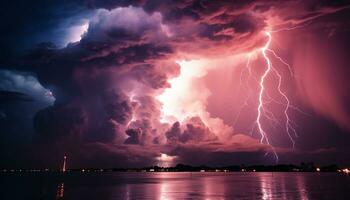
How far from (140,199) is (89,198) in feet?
28.1

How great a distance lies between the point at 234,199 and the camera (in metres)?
50.0

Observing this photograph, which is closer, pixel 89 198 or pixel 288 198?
pixel 288 198

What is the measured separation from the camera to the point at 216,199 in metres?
50.8

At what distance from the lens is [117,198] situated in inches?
2146

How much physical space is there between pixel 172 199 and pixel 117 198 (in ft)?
28.9

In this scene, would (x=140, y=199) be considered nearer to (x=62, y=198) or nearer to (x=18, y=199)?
(x=62, y=198)

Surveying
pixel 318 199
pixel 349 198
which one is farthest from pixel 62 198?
pixel 349 198

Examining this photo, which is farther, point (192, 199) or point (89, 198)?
point (89, 198)

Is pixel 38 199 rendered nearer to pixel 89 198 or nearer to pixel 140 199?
pixel 89 198

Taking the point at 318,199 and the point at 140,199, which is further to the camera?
the point at 140,199

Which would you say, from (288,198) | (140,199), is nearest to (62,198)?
(140,199)

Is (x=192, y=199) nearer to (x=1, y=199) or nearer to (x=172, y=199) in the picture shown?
(x=172, y=199)

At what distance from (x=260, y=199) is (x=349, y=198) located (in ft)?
40.2

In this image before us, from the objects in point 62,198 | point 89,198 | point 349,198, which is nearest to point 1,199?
point 62,198
